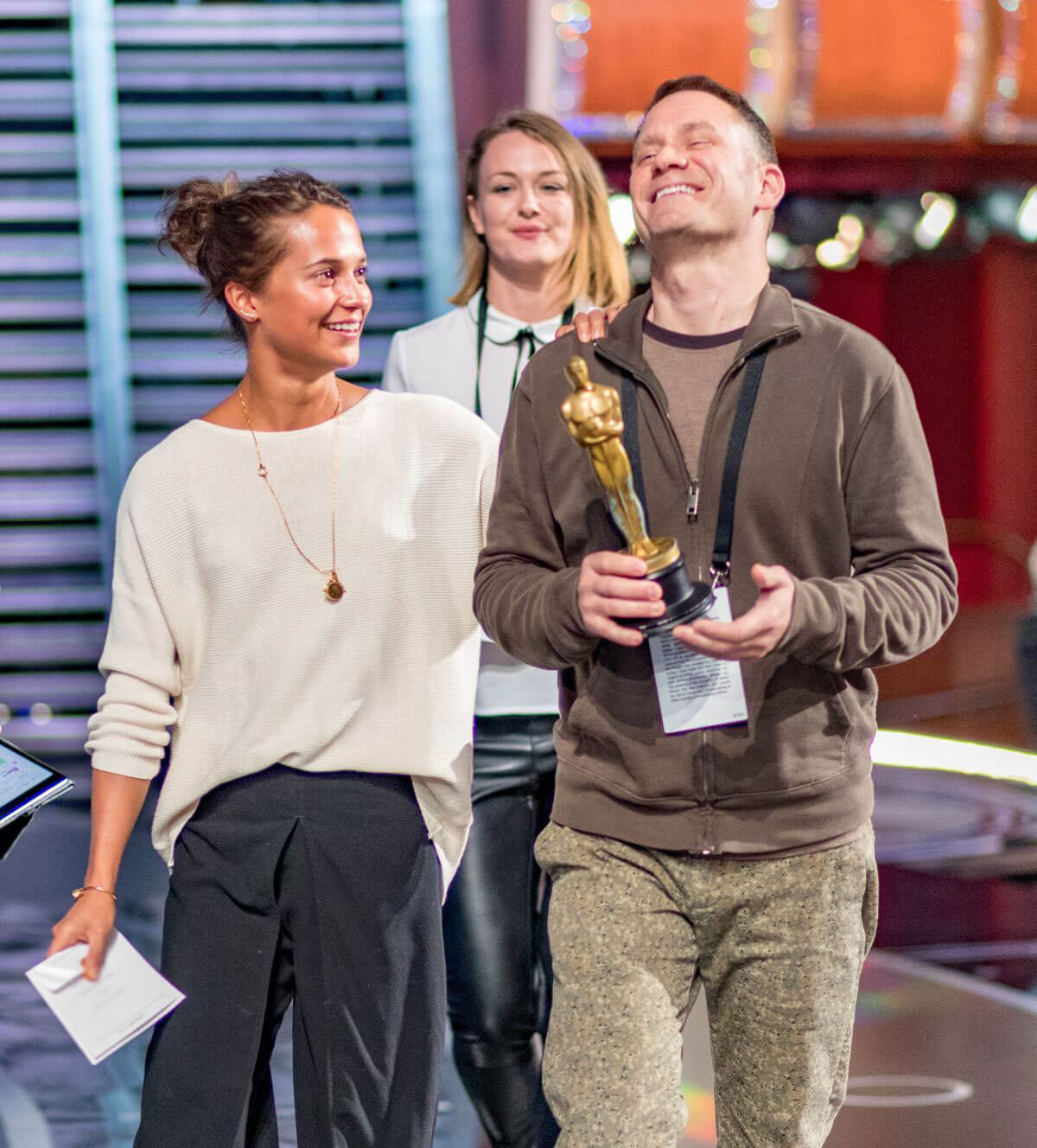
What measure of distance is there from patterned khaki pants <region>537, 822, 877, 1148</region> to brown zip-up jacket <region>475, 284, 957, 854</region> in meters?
0.05

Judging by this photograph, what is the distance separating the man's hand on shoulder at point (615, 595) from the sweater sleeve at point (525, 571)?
9 cm

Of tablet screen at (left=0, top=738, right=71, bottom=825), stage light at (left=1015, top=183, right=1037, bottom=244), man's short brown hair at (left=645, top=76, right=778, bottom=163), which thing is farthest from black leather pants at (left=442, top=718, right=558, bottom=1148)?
stage light at (left=1015, top=183, right=1037, bottom=244)

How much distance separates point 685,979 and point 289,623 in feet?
2.45

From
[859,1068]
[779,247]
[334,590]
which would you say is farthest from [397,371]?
[779,247]

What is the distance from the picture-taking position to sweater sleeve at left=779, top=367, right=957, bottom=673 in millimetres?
1826

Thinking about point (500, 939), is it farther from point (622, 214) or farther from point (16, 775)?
point (622, 214)

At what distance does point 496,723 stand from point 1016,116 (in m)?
8.17

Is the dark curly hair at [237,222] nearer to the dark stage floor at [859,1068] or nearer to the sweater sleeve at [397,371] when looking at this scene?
the sweater sleeve at [397,371]

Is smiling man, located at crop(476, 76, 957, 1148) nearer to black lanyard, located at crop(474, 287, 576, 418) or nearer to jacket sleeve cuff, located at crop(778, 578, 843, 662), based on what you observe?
jacket sleeve cuff, located at crop(778, 578, 843, 662)

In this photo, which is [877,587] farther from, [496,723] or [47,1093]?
[47,1093]

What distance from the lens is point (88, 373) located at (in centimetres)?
672

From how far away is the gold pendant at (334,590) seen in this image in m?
2.22

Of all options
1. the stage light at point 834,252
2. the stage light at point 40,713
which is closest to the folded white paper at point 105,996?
the stage light at point 40,713

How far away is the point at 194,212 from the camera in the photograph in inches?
92.7
